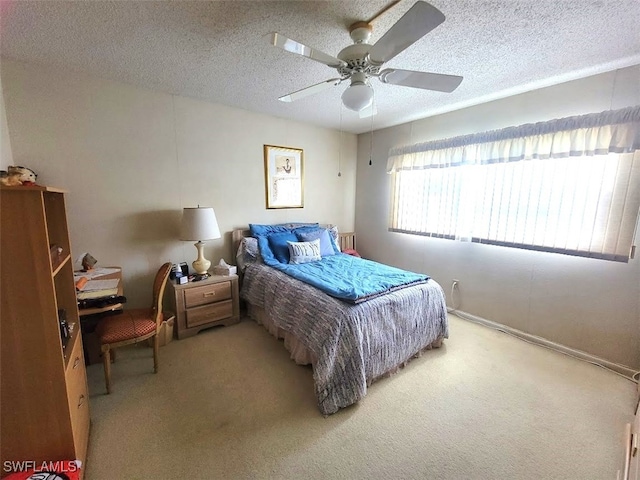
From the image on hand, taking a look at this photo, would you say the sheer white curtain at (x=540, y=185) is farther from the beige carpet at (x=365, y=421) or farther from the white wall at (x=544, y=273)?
the beige carpet at (x=365, y=421)

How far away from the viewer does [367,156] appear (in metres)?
4.23

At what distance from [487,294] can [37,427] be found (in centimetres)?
357

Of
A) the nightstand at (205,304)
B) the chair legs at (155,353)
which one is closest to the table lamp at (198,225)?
the nightstand at (205,304)

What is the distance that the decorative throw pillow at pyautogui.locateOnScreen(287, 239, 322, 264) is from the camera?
10.0ft

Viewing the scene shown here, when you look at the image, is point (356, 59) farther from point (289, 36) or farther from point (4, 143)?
point (4, 143)

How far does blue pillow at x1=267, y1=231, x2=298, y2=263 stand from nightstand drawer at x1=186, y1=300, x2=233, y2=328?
28.9 inches

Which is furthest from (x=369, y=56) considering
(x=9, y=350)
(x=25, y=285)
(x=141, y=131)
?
(x=141, y=131)

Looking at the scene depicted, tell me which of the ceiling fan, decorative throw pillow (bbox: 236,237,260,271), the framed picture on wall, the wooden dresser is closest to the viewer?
the wooden dresser

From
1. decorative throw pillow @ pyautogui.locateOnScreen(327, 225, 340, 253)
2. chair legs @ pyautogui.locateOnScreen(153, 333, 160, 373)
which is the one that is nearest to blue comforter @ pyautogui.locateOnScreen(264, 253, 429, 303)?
decorative throw pillow @ pyautogui.locateOnScreen(327, 225, 340, 253)

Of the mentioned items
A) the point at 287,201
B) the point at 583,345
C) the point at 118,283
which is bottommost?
the point at 583,345

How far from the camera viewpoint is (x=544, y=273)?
2.55 metres

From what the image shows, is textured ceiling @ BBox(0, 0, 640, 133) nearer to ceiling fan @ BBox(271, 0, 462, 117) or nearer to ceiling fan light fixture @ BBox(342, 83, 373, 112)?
ceiling fan @ BBox(271, 0, 462, 117)

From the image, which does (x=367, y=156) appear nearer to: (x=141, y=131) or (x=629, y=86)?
(x=629, y=86)

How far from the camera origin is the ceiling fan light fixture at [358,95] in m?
1.56
